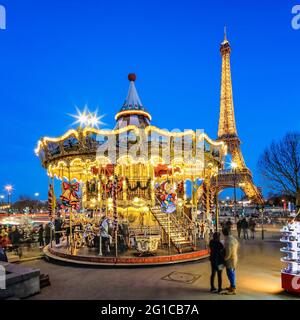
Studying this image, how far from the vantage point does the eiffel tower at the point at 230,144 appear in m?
58.9

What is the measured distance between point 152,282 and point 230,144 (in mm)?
61022

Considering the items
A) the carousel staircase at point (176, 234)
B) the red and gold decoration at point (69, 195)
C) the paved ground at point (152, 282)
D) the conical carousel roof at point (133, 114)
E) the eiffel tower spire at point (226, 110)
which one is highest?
the eiffel tower spire at point (226, 110)

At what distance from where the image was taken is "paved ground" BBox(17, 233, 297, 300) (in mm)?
7023

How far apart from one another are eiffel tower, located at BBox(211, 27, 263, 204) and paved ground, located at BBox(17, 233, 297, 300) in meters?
47.6

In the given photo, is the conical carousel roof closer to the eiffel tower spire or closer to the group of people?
the group of people

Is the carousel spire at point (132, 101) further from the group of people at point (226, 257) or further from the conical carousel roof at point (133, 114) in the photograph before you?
the group of people at point (226, 257)

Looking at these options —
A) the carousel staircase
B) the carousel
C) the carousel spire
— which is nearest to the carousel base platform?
the carousel

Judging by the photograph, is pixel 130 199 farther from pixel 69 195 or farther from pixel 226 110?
pixel 226 110

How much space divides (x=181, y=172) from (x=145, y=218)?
5246 mm

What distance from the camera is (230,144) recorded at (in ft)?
216

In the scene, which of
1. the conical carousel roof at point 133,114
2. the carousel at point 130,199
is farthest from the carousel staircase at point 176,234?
the conical carousel roof at point 133,114

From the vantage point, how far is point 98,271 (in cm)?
980

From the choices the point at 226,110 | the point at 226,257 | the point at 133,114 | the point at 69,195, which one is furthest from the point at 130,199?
the point at 226,110

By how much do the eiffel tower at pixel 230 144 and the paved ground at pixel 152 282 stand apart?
47.6 m
